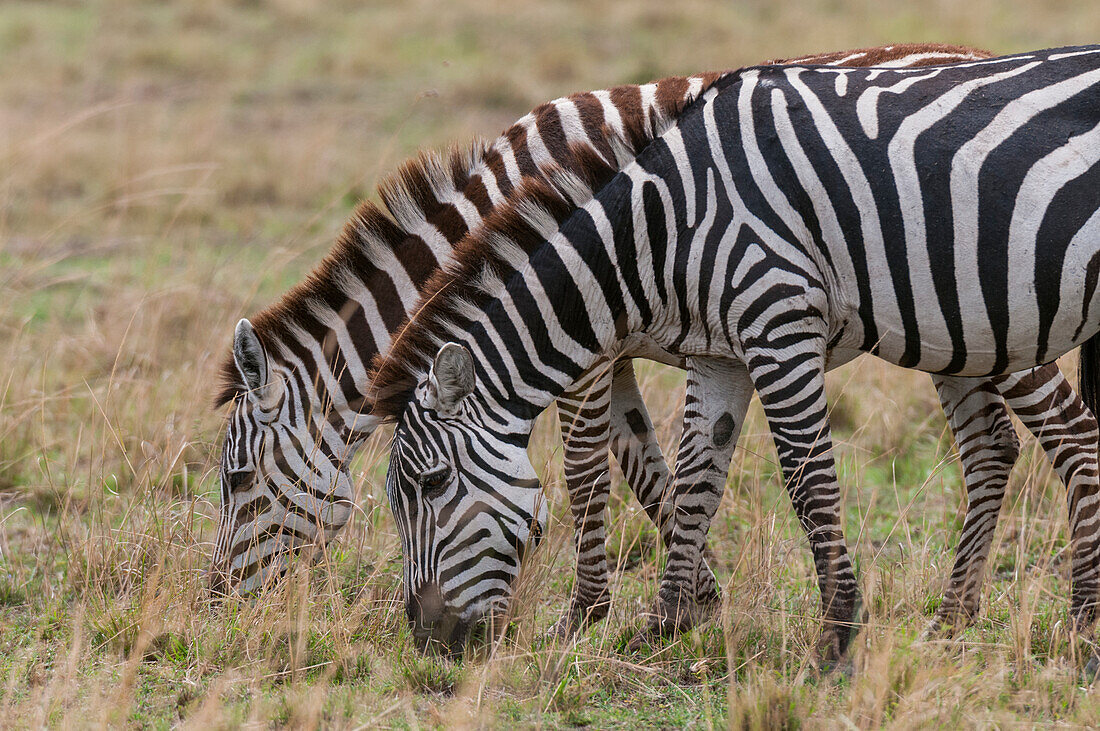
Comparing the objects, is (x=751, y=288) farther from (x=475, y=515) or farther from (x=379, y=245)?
(x=379, y=245)

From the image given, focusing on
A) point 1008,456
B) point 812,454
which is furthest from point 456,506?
point 1008,456

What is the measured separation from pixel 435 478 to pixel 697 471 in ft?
3.41

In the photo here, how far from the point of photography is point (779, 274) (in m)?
3.60

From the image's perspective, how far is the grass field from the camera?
3.45 m

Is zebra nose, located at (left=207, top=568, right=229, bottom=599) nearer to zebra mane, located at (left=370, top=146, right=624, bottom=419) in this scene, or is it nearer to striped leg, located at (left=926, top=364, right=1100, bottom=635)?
zebra mane, located at (left=370, top=146, right=624, bottom=419)

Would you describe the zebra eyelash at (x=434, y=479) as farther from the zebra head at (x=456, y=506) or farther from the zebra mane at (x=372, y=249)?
the zebra mane at (x=372, y=249)

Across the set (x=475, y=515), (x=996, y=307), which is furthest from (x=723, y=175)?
(x=475, y=515)

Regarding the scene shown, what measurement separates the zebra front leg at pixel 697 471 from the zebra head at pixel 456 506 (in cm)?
70


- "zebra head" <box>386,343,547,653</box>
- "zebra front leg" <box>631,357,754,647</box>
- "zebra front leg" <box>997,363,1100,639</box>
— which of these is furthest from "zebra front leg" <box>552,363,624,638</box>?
"zebra front leg" <box>997,363,1100,639</box>

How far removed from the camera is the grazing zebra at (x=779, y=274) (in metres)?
3.60

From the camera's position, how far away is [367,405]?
172 inches

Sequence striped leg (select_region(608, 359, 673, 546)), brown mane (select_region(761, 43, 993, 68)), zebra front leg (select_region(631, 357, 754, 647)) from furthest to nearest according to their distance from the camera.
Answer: brown mane (select_region(761, 43, 993, 68)) → striped leg (select_region(608, 359, 673, 546)) → zebra front leg (select_region(631, 357, 754, 647))

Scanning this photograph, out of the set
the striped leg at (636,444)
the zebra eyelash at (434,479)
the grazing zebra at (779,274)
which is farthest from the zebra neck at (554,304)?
the striped leg at (636,444)

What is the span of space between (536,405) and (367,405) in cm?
87
